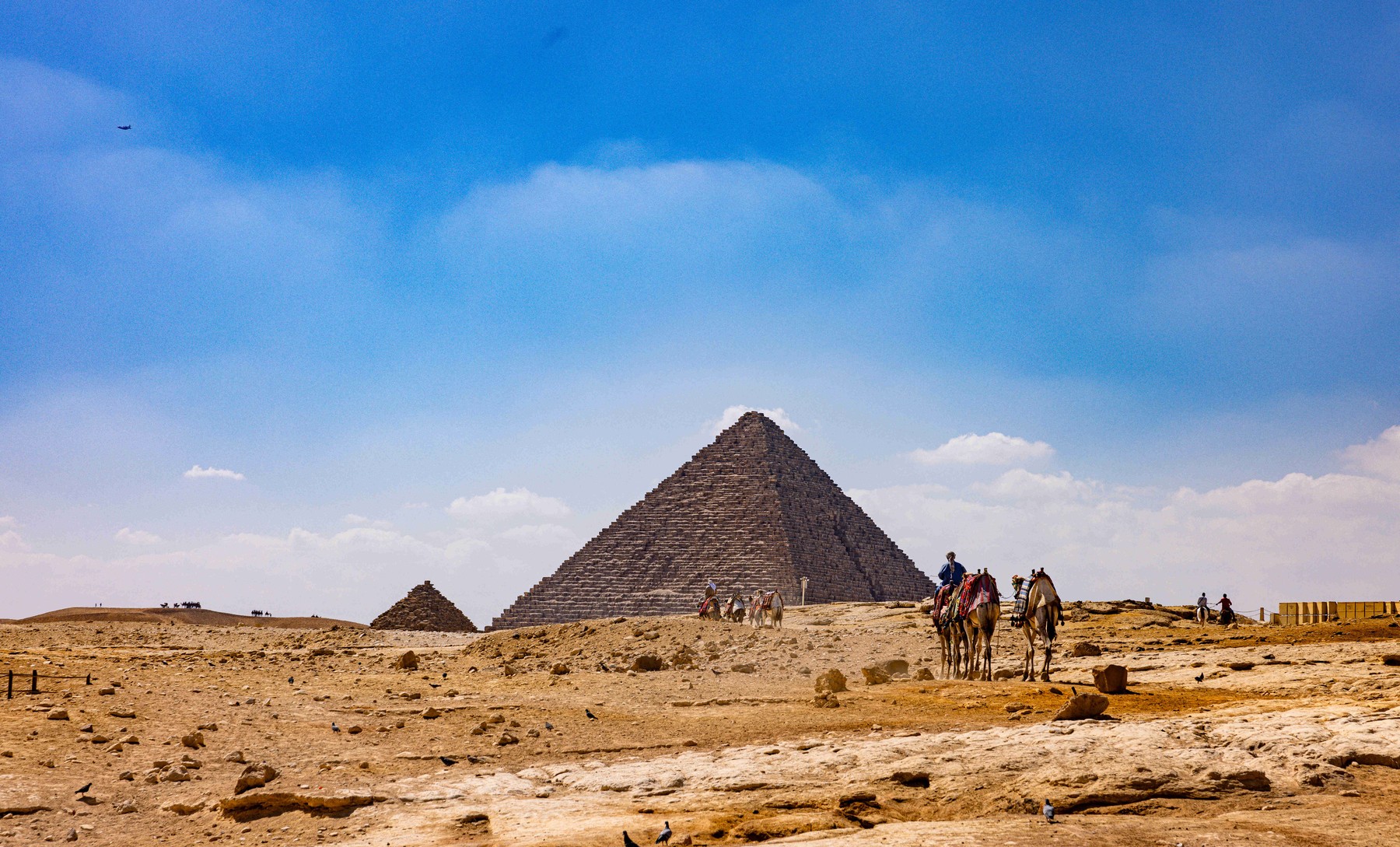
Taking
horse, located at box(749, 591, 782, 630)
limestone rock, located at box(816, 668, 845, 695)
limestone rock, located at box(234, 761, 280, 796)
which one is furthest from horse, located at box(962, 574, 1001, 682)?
horse, located at box(749, 591, 782, 630)

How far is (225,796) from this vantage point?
29.7 ft

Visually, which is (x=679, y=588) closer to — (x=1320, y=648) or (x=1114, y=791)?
(x=1320, y=648)

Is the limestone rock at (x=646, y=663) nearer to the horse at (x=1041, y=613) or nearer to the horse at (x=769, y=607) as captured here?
the horse at (x=1041, y=613)

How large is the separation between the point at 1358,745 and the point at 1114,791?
194cm

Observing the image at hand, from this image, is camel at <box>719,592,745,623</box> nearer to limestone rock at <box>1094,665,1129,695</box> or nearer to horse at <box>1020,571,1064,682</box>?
horse at <box>1020,571,1064,682</box>

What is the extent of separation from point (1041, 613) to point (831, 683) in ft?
12.4

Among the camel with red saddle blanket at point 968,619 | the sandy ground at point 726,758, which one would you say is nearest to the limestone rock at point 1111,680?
the sandy ground at point 726,758

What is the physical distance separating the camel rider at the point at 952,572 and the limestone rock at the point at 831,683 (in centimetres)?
456

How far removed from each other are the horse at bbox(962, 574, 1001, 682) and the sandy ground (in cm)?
108

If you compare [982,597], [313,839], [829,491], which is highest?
[829,491]

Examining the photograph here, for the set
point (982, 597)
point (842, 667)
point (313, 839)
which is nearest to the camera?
point (313, 839)

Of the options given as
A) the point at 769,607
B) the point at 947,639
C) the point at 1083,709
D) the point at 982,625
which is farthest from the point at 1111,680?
the point at 769,607

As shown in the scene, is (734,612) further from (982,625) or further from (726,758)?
(726,758)

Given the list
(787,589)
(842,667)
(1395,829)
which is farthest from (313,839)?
(787,589)
